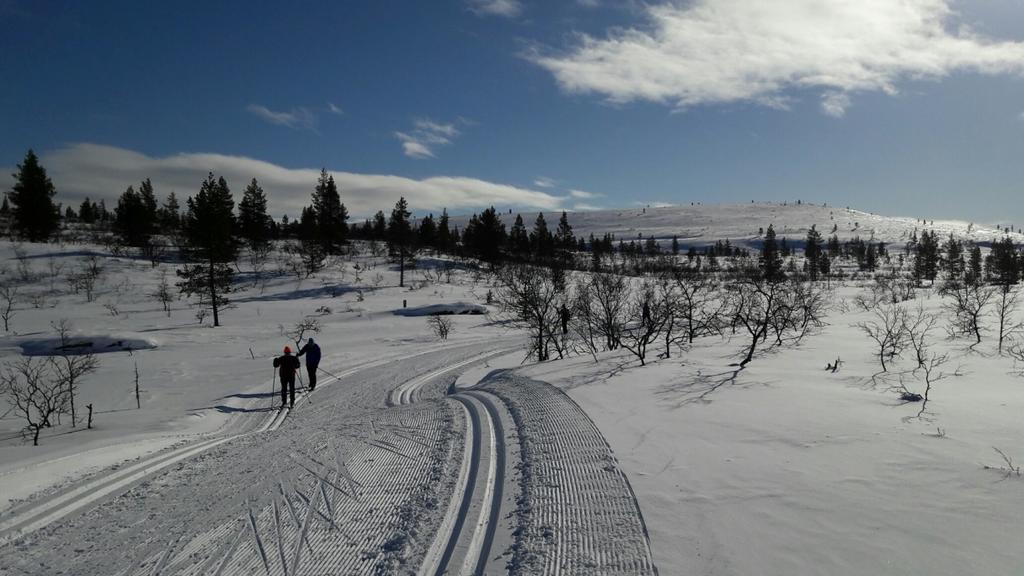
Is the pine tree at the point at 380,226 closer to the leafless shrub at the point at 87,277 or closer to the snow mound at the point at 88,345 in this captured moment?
the leafless shrub at the point at 87,277

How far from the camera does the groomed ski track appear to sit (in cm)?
402

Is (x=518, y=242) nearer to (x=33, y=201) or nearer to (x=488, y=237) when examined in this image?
(x=488, y=237)

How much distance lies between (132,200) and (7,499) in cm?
6802

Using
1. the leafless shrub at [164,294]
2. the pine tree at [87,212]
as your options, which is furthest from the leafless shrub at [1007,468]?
the pine tree at [87,212]

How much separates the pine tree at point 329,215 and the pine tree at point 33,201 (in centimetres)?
2727

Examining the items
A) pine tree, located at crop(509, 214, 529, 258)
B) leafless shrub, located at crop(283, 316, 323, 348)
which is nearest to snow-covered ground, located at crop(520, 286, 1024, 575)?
leafless shrub, located at crop(283, 316, 323, 348)

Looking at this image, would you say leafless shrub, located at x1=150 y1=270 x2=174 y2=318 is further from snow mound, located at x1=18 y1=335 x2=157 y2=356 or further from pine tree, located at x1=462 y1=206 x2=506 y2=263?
pine tree, located at x1=462 y1=206 x2=506 y2=263

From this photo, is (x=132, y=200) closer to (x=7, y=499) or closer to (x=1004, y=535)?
(x=7, y=499)

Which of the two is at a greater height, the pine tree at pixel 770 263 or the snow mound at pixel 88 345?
the pine tree at pixel 770 263

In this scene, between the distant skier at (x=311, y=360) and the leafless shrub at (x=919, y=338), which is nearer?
the leafless shrub at (x=919, y=338)

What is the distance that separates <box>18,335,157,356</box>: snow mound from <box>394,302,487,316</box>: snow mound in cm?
1571

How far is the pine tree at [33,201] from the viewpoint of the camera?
168 feet

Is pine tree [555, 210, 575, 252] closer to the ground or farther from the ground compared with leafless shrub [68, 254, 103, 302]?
farther from the ground

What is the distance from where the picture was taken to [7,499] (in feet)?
17.0
